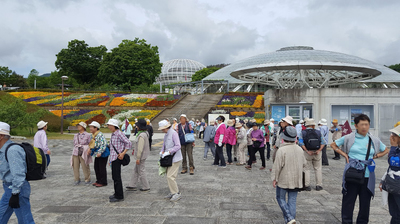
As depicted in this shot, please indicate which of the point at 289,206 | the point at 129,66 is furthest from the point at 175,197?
the point at 129,66

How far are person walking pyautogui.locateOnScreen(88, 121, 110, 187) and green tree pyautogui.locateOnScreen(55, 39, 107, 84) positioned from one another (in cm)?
5327

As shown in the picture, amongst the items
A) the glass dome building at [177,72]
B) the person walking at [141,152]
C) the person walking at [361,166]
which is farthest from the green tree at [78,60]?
the person walking at [361,166]

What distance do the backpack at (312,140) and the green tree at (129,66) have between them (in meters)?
43.4

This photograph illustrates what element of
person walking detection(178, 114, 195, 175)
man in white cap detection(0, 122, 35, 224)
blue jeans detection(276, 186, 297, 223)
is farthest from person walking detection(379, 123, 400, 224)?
person walking detection(178, 114, 195, 175)

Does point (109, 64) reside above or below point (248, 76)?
above

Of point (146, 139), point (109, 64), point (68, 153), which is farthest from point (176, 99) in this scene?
point (146, 139)

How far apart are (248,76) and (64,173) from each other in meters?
21.4

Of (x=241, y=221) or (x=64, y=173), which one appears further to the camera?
(x=64, y=173)

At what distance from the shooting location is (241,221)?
14.6ft

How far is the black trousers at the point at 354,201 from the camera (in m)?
3.91

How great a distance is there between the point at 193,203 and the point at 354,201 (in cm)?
282

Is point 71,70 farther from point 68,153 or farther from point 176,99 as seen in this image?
point 68,153

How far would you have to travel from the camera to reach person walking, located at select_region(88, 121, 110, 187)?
6.62 metres

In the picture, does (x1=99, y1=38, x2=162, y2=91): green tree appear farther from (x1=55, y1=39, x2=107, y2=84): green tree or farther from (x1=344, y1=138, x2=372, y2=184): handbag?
(x1=344, y1=138, x2=372, y2=184): handbag
